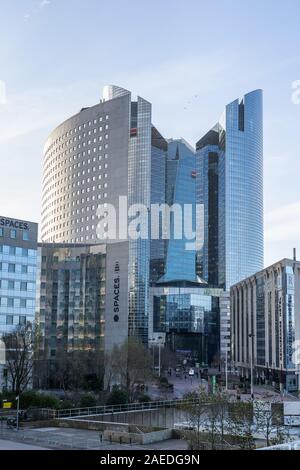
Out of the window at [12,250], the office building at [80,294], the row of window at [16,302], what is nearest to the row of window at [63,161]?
the office building at [80,294]

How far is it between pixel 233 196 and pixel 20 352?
434 ft

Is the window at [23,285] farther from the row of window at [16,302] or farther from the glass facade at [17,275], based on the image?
the row of window at [16,302]

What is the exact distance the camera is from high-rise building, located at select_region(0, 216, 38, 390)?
66.5m

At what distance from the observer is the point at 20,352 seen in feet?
197

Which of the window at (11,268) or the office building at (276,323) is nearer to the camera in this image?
the window at (11,268)

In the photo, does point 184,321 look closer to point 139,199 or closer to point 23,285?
point 139,199

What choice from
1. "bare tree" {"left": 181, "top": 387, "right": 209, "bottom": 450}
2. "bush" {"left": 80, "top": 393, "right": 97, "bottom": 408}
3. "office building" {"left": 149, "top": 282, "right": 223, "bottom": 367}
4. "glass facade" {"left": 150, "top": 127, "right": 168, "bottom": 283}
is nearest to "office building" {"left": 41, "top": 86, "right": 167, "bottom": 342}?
"glass facade" {"left": 150, "top": 127, "right": 168, "bottom": 283}

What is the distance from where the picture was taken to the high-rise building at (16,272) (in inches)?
2618

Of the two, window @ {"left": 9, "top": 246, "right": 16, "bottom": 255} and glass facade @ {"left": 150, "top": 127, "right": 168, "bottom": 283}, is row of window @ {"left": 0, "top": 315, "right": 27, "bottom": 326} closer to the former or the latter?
window @ {"left": 9, "top": 246, "right": 16, "bottom": 255}

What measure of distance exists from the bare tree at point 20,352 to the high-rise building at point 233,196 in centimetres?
12479

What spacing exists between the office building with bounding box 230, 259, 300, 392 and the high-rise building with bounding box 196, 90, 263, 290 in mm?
79193

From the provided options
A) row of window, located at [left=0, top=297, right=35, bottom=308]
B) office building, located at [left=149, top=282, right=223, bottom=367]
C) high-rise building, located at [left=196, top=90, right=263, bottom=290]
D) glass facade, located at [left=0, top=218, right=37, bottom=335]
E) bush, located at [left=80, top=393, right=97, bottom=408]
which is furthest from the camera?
high-rise building, located at [left=196, top=90, right=263, bottom=290]

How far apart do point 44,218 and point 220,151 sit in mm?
59472
